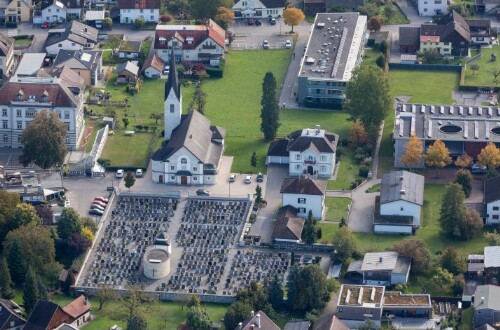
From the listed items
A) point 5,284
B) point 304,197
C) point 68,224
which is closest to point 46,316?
point 5,284

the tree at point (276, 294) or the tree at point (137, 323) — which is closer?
the tree at point (137, 323)

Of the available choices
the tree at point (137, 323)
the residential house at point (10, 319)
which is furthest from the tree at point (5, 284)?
the tree at point (137, 323)

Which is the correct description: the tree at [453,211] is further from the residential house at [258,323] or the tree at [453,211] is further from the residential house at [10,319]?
the residential house at [10,319]

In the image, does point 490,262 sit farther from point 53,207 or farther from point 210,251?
point 53,207

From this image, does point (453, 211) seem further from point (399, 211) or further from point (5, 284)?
point (5, 284)

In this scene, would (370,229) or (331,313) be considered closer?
(331,313)

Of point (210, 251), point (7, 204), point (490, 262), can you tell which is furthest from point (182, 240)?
point (490, 262)
